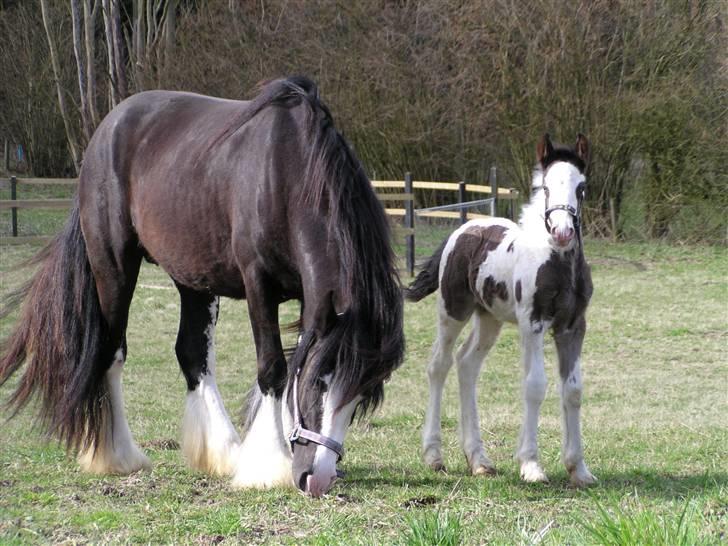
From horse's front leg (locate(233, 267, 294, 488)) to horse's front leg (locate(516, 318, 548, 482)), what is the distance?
1171 mm

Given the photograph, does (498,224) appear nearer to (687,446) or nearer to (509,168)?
(687,446)

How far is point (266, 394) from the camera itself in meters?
5.00

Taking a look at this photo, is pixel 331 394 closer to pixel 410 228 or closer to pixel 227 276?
pixel 227 276

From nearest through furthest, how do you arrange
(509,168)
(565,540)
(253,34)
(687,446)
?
(565,540)
(687,446)
(509,168)
(253,34)

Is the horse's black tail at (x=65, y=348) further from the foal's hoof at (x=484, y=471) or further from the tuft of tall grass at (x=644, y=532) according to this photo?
the tuft of tall grass at (x=644, y=532)

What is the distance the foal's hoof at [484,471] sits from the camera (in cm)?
536

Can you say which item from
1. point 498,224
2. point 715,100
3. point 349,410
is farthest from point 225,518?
point 715,100

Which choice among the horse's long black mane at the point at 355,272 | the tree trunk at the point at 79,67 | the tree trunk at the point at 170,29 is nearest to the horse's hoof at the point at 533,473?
the horse's long black mane at the point at 355,272

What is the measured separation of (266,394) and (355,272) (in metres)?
0.88

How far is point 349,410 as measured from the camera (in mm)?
4352

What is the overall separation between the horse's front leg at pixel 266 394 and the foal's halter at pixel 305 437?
534 mm

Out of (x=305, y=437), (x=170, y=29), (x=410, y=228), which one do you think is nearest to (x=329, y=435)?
(x=305, y=437)

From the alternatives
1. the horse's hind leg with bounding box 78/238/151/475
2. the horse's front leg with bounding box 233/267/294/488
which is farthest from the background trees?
the horse's front leg with bounding box 233/267/294/488

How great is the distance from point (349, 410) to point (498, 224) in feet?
5.96
